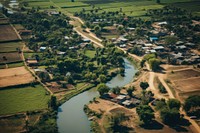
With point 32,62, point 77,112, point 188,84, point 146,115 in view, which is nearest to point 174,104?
point 146,115

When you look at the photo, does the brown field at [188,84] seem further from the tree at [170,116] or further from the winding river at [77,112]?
the tree at [170,116]

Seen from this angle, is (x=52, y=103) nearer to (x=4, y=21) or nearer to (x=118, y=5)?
Result: (x=4, y=21)

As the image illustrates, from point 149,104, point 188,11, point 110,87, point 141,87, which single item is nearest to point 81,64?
point 110,87

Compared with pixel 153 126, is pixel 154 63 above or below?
above

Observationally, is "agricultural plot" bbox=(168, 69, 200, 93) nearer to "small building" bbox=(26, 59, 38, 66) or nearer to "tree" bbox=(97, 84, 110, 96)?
"tree" bbox=(97, 84, 110, 96)

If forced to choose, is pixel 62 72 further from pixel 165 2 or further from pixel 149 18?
pixel 165 2
